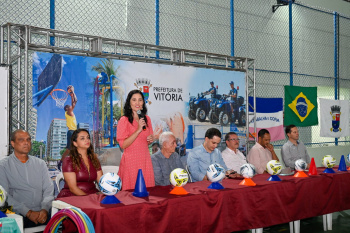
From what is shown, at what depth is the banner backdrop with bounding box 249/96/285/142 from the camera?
7508 millimetres

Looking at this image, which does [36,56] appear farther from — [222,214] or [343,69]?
[343,69]

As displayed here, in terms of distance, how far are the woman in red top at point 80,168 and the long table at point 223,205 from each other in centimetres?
50

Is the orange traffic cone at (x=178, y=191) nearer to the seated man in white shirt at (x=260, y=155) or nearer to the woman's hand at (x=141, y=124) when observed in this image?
the woman's hand at (x=141, y=124)

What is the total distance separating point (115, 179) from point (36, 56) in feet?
7.23

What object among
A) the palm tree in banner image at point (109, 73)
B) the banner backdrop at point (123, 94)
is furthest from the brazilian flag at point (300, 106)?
the palm tree in banner image at point (109, 73)

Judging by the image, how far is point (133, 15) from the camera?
6.75m

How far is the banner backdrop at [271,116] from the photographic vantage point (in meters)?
7.51

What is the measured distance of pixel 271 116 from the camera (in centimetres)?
770

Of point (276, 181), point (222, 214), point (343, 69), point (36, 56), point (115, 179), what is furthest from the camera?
point (343, 69)

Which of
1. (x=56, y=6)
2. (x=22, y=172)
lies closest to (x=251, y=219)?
(x=22, y=172)

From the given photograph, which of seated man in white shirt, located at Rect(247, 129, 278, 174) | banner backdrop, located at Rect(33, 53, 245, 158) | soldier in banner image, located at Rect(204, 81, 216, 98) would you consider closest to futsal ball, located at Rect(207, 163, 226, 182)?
banner backdrop, located at Rect(33, 53, 245, 158)

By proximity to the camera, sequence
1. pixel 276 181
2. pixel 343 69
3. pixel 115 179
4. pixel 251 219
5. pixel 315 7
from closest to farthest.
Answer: pixel 115 179 → pixel 251 219 → pixel 276 181 → pixel 315 7 → pixel 343 69

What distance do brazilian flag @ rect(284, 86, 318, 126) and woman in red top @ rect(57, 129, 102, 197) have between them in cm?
507

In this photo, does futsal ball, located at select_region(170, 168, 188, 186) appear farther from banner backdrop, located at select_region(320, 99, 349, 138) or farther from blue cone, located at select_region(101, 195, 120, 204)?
banner backdrop, located at select_region(320, 99, 349, 138)
